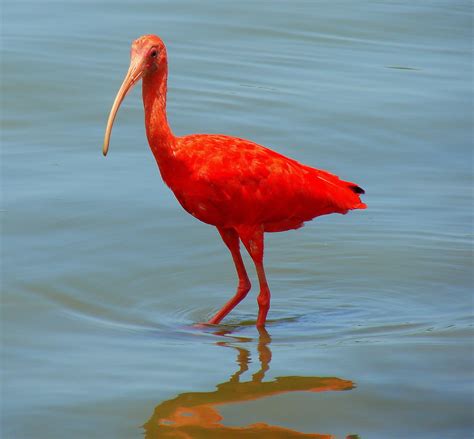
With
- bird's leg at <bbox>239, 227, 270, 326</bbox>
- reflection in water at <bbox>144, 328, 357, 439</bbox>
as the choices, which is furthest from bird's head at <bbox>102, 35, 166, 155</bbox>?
reflection in water at <bbox>144, 328, 357, 439</bbox>

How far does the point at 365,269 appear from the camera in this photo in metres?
8.62

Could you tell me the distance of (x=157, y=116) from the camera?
24.2 feet

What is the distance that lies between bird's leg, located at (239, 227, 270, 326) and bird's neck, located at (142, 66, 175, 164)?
72cm

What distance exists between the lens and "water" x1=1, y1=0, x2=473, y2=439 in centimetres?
647

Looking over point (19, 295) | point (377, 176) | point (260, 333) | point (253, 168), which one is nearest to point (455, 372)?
point (260, 333)

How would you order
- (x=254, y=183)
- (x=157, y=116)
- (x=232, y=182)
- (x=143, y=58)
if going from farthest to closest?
(x=254, y=183), (x=232, y=182), (x=157, y=116), (x=143, y=58)

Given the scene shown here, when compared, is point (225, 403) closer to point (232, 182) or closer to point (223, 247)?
point (232, 182)

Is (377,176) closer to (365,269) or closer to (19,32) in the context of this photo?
(365,269)

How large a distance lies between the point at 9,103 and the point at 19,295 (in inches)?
160

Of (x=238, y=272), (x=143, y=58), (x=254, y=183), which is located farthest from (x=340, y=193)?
(x=143, y=58)

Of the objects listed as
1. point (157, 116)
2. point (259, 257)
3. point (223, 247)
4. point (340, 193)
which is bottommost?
point (223, 247)

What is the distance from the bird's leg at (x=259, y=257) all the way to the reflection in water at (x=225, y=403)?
1.85ft

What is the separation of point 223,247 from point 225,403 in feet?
8.43

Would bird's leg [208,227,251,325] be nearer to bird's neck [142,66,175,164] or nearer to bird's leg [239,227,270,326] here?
bird's leg [239,227,270,326]
